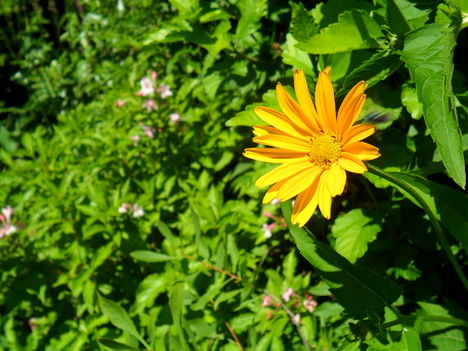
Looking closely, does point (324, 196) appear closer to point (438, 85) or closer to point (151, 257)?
point (438, 85)

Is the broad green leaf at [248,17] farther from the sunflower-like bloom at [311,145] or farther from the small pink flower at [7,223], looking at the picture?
the small pink flower at [7,223]

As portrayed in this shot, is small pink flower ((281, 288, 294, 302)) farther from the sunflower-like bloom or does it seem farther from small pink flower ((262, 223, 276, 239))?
the sunflower-like bloom

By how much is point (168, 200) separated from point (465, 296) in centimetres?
137

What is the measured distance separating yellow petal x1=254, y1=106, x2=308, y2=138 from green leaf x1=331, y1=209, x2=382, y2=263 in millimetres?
407

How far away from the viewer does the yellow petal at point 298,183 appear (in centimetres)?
99

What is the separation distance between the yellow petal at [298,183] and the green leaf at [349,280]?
0.11 meters

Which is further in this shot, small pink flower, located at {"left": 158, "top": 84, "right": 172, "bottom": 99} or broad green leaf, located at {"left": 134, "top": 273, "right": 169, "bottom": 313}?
small pink flower, located at {"left": 158, "top": 84, "right": 172, "bottom": 99}

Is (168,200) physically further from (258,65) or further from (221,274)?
(258,65)

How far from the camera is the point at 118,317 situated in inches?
55.1

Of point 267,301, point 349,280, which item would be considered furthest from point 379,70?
point 267,301

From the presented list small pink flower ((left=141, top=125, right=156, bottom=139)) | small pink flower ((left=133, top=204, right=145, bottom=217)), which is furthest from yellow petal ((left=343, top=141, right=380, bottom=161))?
small pink flower ((left=141, top=125, right=156, bottom=139))

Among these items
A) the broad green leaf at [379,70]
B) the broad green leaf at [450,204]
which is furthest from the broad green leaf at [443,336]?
the broad green leaf at [379,70]

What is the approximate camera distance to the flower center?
1.03 metres

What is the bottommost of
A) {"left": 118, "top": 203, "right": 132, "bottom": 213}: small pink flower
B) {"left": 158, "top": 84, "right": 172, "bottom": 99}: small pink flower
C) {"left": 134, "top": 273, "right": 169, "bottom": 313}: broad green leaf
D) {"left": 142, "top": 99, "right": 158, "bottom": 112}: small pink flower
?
{"left": 134, "top": 273, "right": 169, "bottom": 313}: broad green leaf
